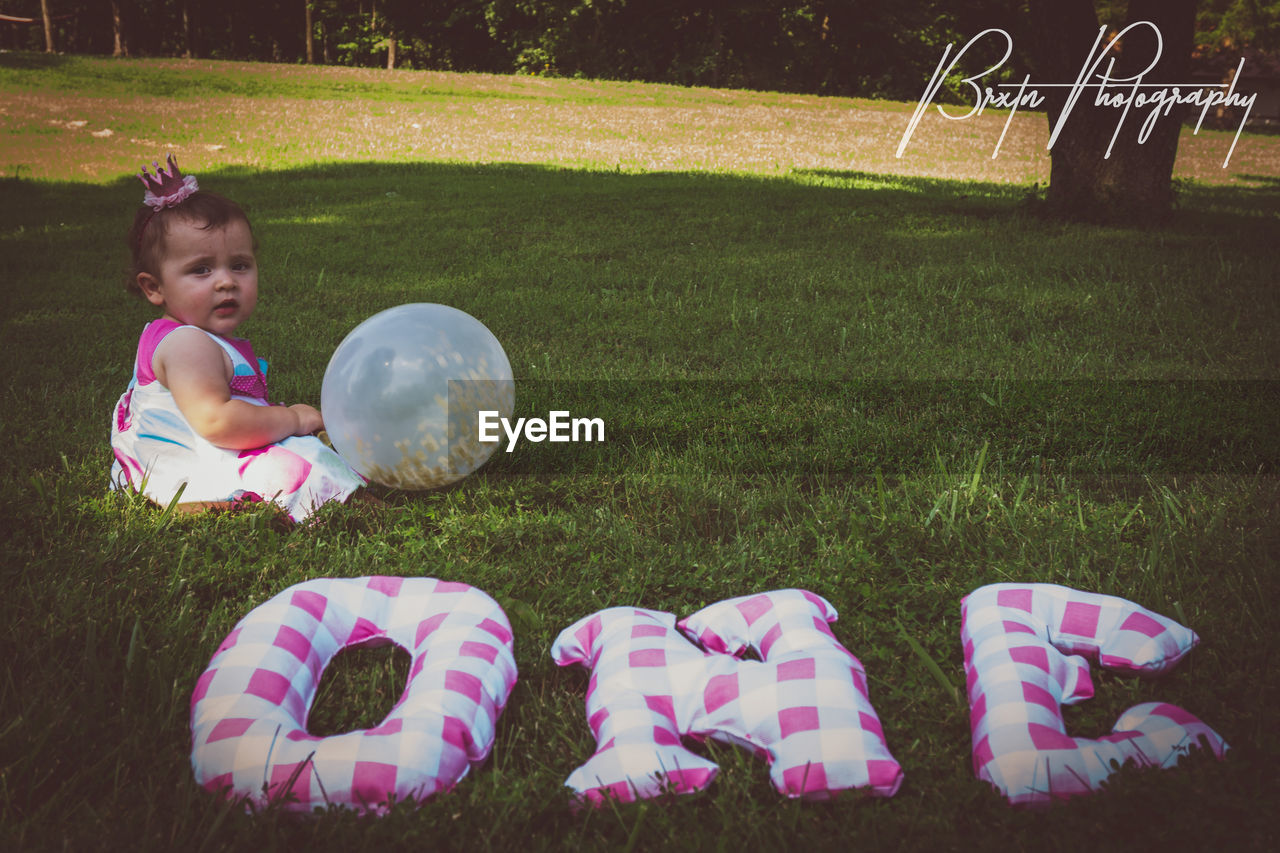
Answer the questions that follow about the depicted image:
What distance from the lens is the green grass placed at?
1602 mm

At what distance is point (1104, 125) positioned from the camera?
7227mm

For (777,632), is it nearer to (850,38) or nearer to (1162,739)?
(1162,739)

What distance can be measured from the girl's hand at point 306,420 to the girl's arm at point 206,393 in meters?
0.16

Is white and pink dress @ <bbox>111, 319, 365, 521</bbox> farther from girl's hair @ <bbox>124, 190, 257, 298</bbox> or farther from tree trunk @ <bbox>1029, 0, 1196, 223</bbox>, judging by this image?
tree trunk @ <bbox>1029, 0, 1196, 223</bbox>

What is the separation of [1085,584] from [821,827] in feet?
3.88

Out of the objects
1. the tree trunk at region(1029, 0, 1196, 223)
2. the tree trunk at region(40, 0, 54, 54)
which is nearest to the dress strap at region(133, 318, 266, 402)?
the tree trunk at region(1029, 0, 1196, 223)

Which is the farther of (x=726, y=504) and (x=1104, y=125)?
(x=1104, y=125)

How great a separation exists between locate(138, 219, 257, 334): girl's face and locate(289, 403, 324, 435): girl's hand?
13.2 inches

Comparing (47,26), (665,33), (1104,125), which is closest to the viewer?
(1104,125)

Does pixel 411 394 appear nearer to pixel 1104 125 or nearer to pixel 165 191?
pixel 165 191

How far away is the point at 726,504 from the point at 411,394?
103cm

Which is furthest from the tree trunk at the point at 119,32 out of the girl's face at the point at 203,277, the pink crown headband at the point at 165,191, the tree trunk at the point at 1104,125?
the girl's face at the point at 203,277

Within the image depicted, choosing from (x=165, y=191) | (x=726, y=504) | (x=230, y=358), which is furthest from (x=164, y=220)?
(x=726, y=504)

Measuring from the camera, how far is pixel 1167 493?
9.07 feet
